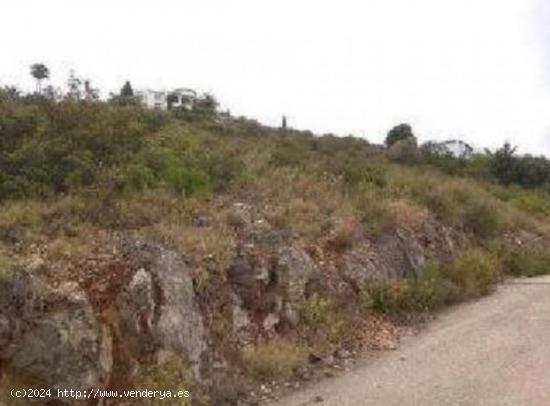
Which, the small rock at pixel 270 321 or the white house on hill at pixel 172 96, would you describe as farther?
the white house on hill at pixel 172 96

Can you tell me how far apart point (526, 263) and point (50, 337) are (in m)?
12.2

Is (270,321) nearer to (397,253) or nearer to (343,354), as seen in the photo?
(343,354)

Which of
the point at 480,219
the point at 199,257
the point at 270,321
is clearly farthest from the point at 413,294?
the point at 480,219

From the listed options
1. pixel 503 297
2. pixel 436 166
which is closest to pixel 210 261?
pixel 503 297

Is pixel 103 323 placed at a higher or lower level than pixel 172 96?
lower

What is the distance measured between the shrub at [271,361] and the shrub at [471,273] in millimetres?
5166

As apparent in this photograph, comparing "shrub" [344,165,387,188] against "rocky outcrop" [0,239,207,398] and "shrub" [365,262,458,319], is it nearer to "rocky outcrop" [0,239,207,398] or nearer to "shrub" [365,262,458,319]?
"shrub" [365,262,458,319]

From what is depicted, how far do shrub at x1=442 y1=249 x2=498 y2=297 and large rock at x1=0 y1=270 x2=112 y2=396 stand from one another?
786 centimetres

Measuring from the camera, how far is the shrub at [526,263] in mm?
17875

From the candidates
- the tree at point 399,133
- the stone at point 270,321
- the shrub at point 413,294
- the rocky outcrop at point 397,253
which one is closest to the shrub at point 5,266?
the stone at point 270,321

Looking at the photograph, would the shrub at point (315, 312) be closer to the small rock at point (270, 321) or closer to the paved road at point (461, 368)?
the small rock at point (270, 321)

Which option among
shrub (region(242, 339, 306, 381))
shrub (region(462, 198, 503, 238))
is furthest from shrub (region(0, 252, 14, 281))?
shrub (region(462, 198, 503, 238))

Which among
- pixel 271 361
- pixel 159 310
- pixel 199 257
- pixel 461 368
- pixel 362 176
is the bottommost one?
pixel 461 368

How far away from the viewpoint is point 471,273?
15.4 m
